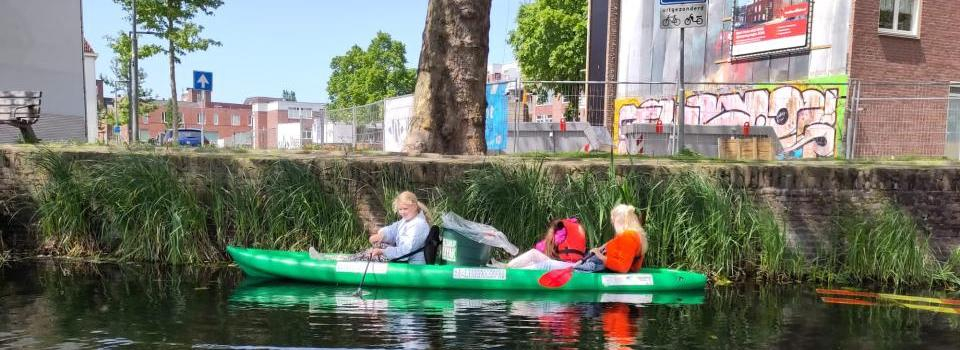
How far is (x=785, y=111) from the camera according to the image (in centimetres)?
1862

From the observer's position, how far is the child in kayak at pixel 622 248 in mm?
7805

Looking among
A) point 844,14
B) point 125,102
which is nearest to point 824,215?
point 844,14

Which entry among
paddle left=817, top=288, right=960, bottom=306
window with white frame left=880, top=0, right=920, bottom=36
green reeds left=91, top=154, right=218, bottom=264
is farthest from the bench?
window with white frame left=880, top=0, right=920, bottom=36

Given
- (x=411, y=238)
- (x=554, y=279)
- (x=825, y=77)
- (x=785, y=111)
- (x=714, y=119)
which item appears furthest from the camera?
(x=714, y=119)

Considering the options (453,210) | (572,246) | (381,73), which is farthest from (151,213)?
(381,73)

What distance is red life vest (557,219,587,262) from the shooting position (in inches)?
317

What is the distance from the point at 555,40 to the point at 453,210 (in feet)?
107

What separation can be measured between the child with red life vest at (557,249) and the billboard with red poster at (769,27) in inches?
532

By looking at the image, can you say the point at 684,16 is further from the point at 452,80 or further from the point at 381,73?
the point at 381,73

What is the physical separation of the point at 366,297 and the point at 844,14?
15305 mm

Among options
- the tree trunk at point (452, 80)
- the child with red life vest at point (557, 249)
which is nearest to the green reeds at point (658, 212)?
the child with red life vest at point (557, 249)

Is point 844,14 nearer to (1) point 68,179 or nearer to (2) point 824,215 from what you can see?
(2) point 824,215

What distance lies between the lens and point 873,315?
707 centimetres

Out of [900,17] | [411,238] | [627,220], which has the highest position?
[900,17]
